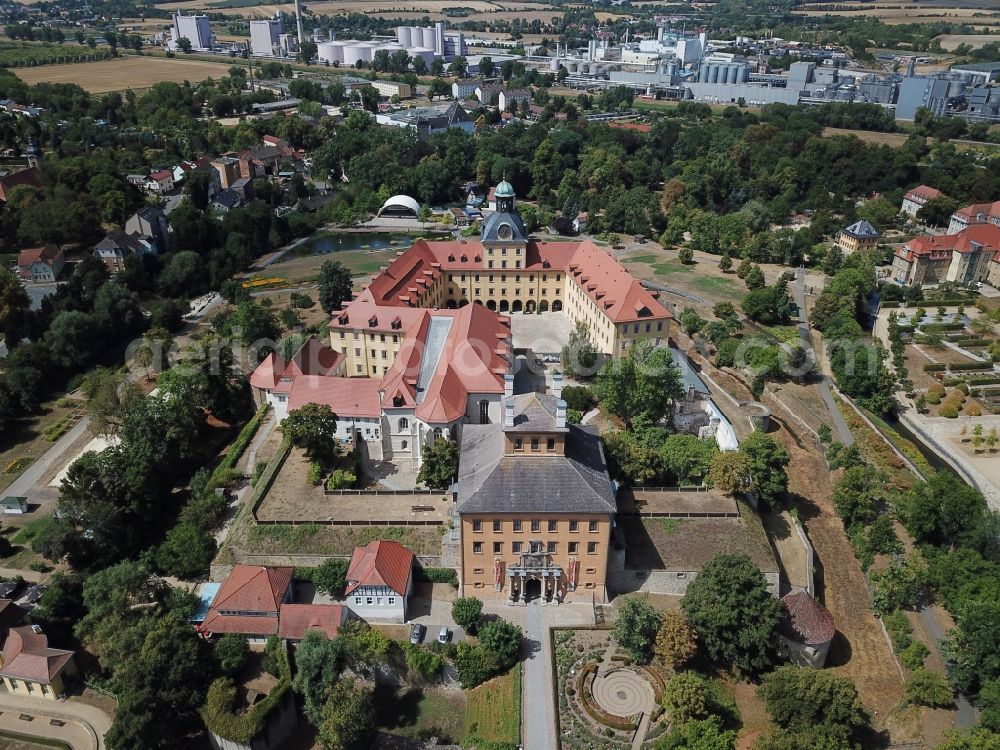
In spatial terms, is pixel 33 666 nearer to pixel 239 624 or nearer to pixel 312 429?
pixel 239 624

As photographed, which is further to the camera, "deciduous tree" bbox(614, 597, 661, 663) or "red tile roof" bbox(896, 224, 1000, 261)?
"red tile roof" bbox(896, 224, 1000, 261)

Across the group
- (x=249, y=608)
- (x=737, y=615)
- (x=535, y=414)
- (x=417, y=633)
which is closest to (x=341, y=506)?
(x=249, y=608)

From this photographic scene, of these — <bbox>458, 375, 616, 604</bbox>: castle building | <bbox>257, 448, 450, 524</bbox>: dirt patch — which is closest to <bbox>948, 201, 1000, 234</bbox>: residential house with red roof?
<bbox>458, 375, 616, 604</bbox>: castle building

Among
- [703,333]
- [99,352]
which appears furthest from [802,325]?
[99,352]

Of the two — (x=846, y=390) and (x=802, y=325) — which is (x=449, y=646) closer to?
(x=846, y=390)

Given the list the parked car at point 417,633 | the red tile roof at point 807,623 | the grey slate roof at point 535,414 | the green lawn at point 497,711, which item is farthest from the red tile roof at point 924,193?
the parked car at point 417,633

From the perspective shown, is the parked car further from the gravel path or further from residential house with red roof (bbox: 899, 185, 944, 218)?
residential house with red roof (bbox: 899, 185, 944, 218)
